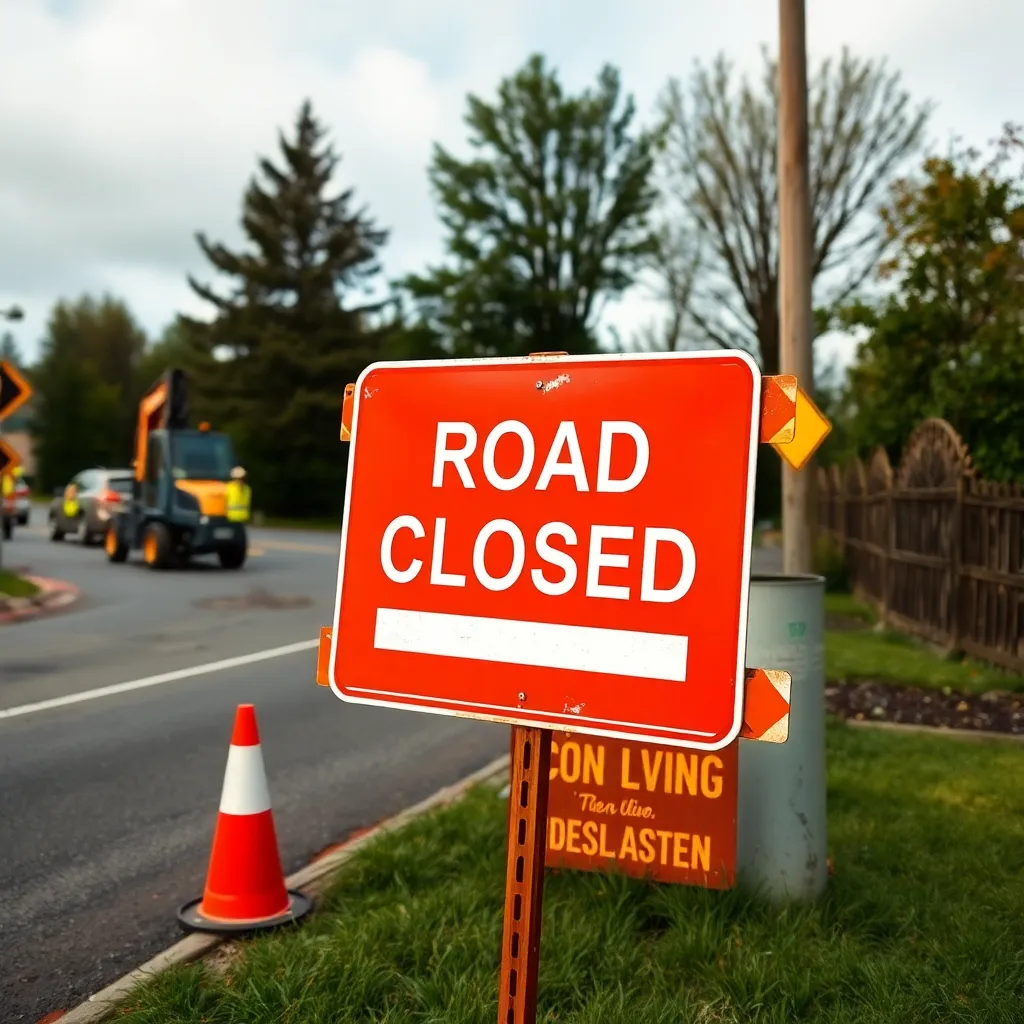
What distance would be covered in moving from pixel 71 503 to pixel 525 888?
2502 cm

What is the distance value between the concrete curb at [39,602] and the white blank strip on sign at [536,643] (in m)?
11.9

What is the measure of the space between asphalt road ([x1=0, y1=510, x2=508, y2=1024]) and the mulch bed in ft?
7.82

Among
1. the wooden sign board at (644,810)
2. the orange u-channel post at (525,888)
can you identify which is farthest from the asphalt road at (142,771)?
the orange u-channel post at (525,888)

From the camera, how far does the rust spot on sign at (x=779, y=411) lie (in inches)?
102

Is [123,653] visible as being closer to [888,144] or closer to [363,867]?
[363,867]

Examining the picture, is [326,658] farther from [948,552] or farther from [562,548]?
[948,552]

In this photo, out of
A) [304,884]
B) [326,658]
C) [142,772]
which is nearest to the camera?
[326,658]

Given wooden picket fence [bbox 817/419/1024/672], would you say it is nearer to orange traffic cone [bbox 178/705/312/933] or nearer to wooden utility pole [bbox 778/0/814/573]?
wooden utility pole [bbox 778/0/814/573]

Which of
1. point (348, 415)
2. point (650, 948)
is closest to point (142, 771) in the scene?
point (650, 948)

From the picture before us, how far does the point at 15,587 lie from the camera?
51.0 ft

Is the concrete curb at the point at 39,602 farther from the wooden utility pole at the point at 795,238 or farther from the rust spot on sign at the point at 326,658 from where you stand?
the rust spot on sign at the point at 326,658

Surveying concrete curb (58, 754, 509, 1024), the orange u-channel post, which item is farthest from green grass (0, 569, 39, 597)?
the orange u-channel post

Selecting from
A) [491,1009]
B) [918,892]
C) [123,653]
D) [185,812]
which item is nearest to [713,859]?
[918,892]

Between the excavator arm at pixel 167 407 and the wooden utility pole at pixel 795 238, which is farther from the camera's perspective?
the excavator arm at pixel 167 407
